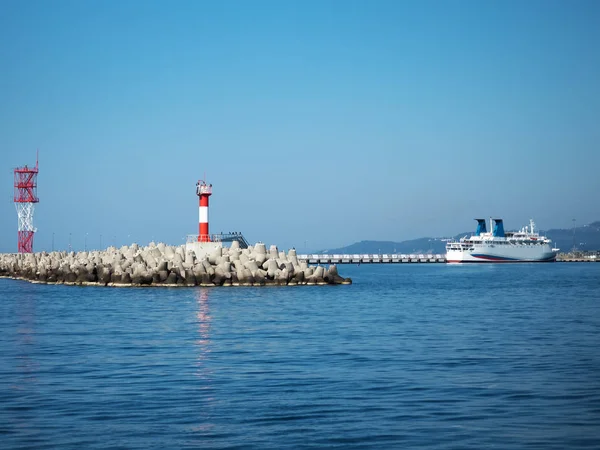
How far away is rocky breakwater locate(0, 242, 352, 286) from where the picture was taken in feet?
141

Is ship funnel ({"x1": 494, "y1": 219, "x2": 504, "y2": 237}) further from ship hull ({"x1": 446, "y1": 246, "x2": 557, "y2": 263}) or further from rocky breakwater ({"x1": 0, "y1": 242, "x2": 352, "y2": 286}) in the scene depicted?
rocky breakwater ({"x1": 0, "y1": 242, "x2": 352, "y2": 286})

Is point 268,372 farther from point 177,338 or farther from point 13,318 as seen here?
point 13,318

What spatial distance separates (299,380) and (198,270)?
2991 cm

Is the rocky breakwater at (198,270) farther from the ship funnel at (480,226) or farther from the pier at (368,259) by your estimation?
the ship funnel at (480,226)

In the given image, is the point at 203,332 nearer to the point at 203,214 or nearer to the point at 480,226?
the point at 203,214

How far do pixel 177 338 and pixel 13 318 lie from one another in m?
8.33

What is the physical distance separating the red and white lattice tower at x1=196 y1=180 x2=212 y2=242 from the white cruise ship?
7856 centimetres

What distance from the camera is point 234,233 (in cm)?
5547

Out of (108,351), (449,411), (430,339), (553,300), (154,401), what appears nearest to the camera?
(449,411)

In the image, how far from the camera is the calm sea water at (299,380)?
377 inches

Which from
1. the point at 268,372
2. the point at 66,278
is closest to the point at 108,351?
the point at 268,372

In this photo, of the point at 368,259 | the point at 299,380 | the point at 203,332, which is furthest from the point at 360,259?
the point at 299,380

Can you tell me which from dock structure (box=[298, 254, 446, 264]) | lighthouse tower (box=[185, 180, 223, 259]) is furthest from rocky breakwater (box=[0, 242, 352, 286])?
dock structure (box=[298, 254, 446, 264])

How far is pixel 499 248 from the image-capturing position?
12125 cm
